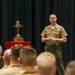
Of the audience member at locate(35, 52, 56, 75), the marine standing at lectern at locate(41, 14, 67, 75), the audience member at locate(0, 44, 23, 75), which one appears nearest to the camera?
the audience member at locate(35, 52, 56, 75)

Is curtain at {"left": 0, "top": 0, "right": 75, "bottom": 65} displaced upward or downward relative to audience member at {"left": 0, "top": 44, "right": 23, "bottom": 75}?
upward

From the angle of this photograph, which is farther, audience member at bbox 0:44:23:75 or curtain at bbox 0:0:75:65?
curtain at bbox 0:0:75:65

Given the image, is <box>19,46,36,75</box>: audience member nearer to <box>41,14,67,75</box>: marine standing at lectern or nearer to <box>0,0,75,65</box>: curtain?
<box>41,14,67,75</box>: marine standing at lectern

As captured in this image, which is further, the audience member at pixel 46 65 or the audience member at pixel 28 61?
the audience member at pixel 28 61

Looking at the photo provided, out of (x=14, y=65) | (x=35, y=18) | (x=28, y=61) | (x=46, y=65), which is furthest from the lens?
(x=35, y=18)

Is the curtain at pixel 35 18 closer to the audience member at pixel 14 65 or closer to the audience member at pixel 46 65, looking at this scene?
the audience member at pixel 14 65

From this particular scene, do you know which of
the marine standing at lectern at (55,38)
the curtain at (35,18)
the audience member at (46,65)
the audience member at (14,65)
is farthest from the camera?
the curtain at (35,18)

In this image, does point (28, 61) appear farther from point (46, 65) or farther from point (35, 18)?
point (35, 18)

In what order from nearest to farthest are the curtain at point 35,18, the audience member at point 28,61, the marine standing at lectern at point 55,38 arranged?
the audience member at point 28,61 → the marine standing at lectern at point 55,38 → the curtain at point 35,18

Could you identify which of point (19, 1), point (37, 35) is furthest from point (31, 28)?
point (19, 1)

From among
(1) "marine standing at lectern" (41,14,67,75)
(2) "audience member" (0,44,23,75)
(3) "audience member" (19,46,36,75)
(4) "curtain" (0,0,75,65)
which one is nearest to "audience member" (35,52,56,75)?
(3) "audience member" (19,46,36,75)

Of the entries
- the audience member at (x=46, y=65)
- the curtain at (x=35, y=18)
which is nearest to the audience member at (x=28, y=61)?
the audience member at (x=46, y=65)

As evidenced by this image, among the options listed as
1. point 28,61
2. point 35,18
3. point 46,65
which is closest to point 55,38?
point 35,18

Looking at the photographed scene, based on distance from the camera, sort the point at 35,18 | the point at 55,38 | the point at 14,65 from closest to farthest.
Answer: the point at 14,65, the point at 55,38, the point at 35,18
